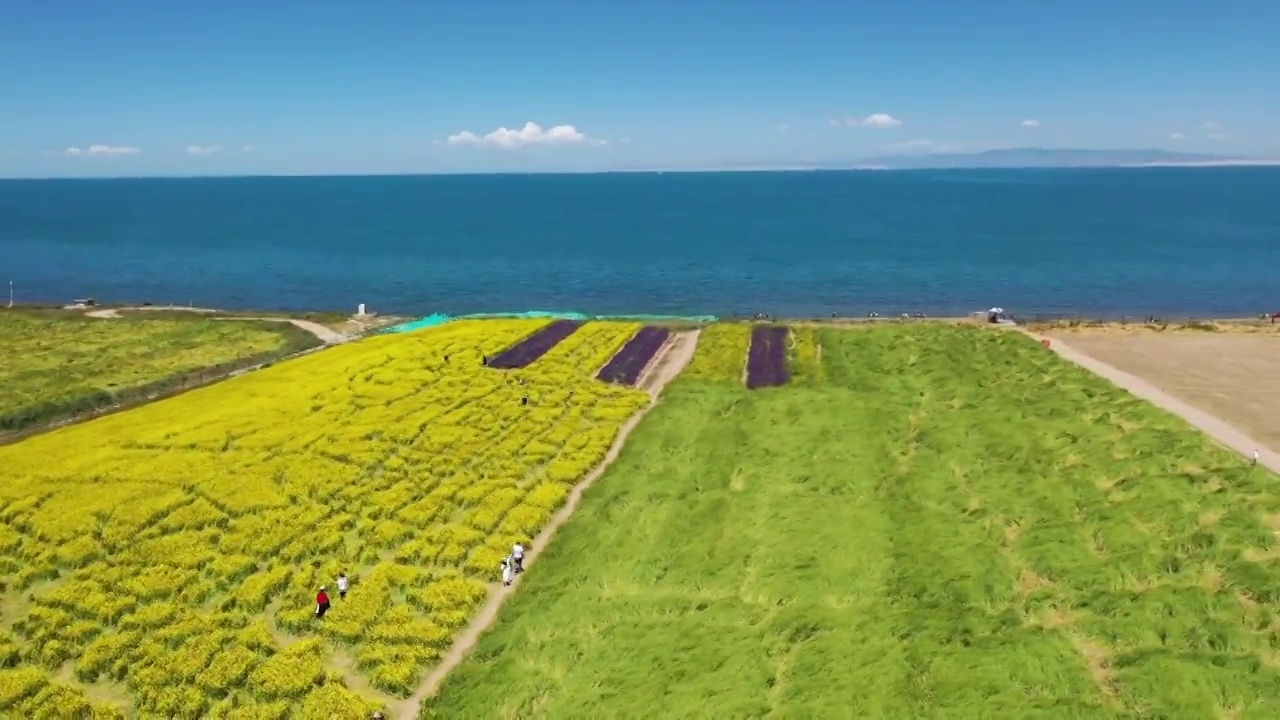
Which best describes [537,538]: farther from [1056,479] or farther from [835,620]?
[1056,479]

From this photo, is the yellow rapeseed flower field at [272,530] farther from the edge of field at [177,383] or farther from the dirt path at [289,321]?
the dirt path at [289,321]

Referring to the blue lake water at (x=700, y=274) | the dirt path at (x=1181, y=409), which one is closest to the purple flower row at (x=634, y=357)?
the blue lake water at (x=700, y=274)

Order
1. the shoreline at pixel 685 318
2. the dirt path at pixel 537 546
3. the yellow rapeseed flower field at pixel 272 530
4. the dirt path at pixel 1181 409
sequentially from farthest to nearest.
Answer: the shoreline at pixel 685 318 < the dirt path at pixel 1181 409 < the yellow rapeseed flower field at pixel 272 530 < the dirt path at pixel 537 546

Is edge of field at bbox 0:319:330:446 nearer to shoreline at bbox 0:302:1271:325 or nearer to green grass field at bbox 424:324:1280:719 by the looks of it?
shoreline at bbox 0:302:1271:325

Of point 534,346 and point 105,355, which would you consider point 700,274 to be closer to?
point 534,346

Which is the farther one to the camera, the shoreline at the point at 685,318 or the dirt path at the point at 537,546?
the shoreline at the point at 685,318

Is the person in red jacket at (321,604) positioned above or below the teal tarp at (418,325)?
below

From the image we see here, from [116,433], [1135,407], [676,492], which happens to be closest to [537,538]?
[676,492]

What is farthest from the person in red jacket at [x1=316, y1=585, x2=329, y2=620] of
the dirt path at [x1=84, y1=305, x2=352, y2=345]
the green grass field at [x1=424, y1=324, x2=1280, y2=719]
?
the dirt path at [x1=84, y1=305, x2=352, y2=345]

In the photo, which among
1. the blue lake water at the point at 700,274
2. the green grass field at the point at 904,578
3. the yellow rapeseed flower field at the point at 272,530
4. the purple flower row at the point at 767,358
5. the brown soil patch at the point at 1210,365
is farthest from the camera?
the blue lake water at the point at 700,274
